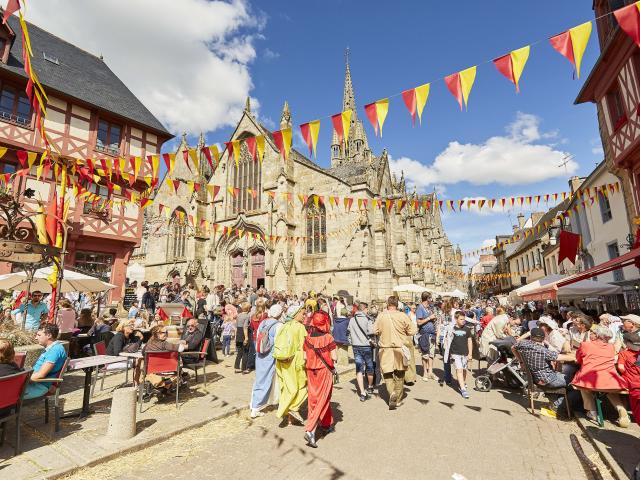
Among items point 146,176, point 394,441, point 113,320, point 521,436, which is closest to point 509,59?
point 521,436

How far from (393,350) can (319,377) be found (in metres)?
1.68

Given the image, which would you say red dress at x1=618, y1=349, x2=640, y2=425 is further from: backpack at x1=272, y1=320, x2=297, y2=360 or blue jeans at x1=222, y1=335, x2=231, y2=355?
blue jeans at x1=222, y1=335, x2=231, y2=355

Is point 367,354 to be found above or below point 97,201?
below

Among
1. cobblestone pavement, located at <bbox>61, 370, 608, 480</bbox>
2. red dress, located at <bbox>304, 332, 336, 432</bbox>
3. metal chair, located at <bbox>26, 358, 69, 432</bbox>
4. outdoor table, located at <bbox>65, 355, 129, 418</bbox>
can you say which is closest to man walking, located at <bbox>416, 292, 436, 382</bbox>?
cobblestone pavement, located at <bbox>61, 370, 608, 480</bbox>

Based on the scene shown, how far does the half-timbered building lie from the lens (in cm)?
1262

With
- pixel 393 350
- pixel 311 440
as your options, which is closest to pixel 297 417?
pixel 311 440

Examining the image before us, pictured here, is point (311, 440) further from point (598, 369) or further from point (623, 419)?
point (623, 419)

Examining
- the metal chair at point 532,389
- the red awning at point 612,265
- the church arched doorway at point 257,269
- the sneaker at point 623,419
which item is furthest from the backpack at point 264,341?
the church arched doorway at point 257,269

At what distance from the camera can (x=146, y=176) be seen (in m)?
15.1

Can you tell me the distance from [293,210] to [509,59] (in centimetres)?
1742

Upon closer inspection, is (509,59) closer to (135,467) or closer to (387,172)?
(135,467)

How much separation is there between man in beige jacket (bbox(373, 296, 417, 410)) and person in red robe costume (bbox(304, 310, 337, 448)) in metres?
1.36

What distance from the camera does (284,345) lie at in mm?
4828

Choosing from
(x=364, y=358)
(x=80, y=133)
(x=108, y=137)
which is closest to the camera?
(x=364, y=358)
